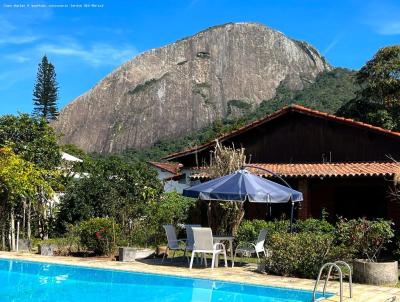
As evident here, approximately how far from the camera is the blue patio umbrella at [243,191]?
11.4 m

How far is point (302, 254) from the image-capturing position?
35.9 feet

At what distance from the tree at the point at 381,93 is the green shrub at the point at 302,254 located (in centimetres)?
2172

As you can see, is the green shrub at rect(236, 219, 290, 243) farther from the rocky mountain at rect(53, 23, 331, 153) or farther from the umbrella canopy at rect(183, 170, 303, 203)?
the rocky mountain at rect(53, 23, 331, 153)

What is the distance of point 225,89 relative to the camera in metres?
102

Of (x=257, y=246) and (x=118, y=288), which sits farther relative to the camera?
(x=257, y=246)

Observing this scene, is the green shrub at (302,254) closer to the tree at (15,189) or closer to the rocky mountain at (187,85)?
the tree at (15,189)

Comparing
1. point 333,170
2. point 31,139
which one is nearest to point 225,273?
point 333,170

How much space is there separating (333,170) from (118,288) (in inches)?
370

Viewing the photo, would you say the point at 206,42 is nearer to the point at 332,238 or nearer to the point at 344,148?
the point at 344,148

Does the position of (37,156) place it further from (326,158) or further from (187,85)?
(187,85)

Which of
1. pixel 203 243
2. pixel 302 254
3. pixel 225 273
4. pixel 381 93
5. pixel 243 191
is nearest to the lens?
pixel 302 254

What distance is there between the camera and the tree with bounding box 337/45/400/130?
103ft

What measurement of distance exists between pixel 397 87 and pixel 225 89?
7064cm

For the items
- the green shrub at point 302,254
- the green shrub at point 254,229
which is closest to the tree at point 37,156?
the green shrub at point 254,229
